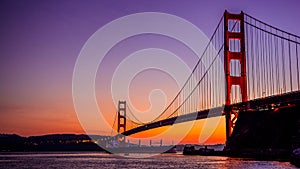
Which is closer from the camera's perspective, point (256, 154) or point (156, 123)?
point (256, 154)

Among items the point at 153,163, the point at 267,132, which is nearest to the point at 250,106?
the point at 267,132

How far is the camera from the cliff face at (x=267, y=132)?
40188mm

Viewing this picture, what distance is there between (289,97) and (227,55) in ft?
33.8

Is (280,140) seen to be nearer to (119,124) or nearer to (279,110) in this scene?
(279,110)

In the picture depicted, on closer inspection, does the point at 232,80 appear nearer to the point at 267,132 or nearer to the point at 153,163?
the point at 267,132

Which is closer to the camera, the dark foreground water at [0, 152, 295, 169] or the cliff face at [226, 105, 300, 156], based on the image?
the dark foreground water at [0, 152, 295, 169]

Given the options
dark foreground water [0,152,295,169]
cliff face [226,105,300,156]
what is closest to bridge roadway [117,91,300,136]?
cliff face [226,105,300,156]

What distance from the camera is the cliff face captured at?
40.2 metres

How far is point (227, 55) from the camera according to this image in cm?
4925

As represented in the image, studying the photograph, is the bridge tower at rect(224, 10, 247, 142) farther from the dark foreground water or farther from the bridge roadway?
the dark foreground water

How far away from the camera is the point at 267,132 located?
43344 millimetres

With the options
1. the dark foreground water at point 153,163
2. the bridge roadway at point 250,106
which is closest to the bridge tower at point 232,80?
the bridge roadway at point 250,106

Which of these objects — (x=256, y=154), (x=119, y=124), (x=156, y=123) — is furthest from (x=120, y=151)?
(x=256, y=154)

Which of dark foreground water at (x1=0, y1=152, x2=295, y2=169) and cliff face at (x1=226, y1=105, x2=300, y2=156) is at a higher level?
cliff face at (x1=226, y1=105, x2=300, y2=156)
